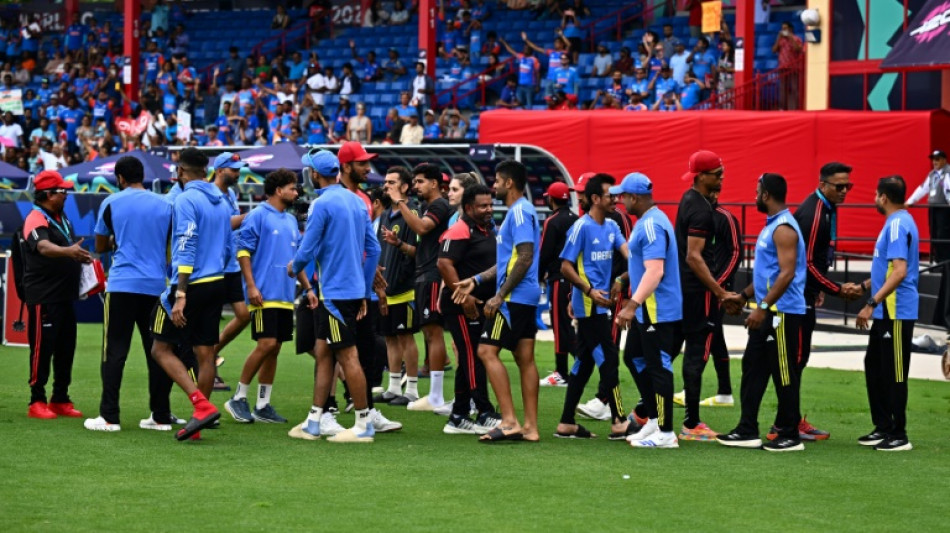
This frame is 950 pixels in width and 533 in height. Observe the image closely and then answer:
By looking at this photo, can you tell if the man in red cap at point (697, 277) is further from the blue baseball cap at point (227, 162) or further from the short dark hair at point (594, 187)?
the blue baseball cap at point (227, 162)

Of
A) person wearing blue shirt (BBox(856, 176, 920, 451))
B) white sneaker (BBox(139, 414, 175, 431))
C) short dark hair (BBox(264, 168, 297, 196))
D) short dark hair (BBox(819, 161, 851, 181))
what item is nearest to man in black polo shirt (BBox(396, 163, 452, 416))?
short dark hair (BBox(264, 168, 297, 196))

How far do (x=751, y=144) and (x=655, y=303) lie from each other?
15.0m

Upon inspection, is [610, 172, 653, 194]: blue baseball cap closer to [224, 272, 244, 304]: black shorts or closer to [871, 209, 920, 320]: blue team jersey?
[871, 209, 920, 320]: blue team jersey

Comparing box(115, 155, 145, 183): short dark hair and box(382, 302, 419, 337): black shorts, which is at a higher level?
box(115, 155, 145, 183): short dark hair

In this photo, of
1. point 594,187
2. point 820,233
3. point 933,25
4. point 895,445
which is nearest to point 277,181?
point 594,187

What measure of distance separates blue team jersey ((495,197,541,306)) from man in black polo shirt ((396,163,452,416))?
1462 mm

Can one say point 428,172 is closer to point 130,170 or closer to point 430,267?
point 430,267

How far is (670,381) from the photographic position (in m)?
9.20

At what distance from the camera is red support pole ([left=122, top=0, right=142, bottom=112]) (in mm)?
36156

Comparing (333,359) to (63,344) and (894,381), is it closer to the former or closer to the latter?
(63,344)

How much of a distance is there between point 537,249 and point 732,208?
47.6 ft

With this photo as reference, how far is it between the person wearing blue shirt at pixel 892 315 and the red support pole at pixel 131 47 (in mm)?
29260

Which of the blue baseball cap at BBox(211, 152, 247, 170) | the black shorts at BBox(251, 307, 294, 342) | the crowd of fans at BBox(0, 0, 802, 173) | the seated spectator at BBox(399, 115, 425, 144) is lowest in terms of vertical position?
the black shorts at BBox(251, 307, 294, 342)

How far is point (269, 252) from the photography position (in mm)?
10586
